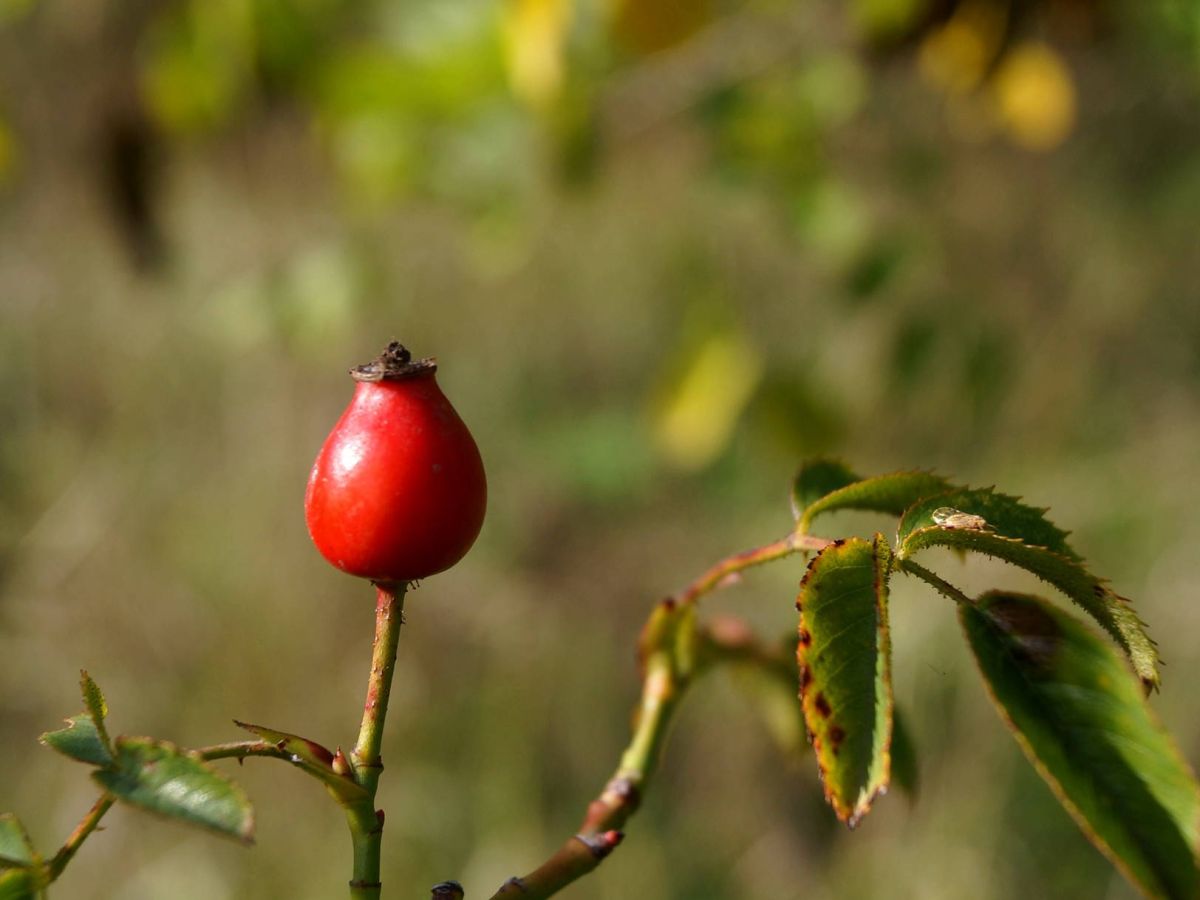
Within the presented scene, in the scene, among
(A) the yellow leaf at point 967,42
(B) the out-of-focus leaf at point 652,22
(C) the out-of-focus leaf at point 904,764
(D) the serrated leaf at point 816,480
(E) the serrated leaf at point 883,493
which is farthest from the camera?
(A) the yellow leaf at point 967,42

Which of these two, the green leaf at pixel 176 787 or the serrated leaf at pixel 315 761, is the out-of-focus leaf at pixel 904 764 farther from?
the green leaf at pixel 176 787

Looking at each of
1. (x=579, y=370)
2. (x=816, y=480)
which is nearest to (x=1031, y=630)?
(x=816, y=480)

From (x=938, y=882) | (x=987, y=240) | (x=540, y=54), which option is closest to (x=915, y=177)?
(x=987, y=240)

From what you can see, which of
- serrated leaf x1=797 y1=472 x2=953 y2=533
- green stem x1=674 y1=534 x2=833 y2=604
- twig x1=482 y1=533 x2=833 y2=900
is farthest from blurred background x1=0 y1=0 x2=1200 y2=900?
serrated leaf x1=797 y1=472 x2=953 y2=533

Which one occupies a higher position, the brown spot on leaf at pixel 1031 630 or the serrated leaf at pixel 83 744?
the brown spot on leaf at pixel 1031 630

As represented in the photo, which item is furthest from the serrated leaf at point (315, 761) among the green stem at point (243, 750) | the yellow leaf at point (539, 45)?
the yellow leaf at point (539, 45)

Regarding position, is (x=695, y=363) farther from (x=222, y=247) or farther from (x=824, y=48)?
(x=222, y=247)
